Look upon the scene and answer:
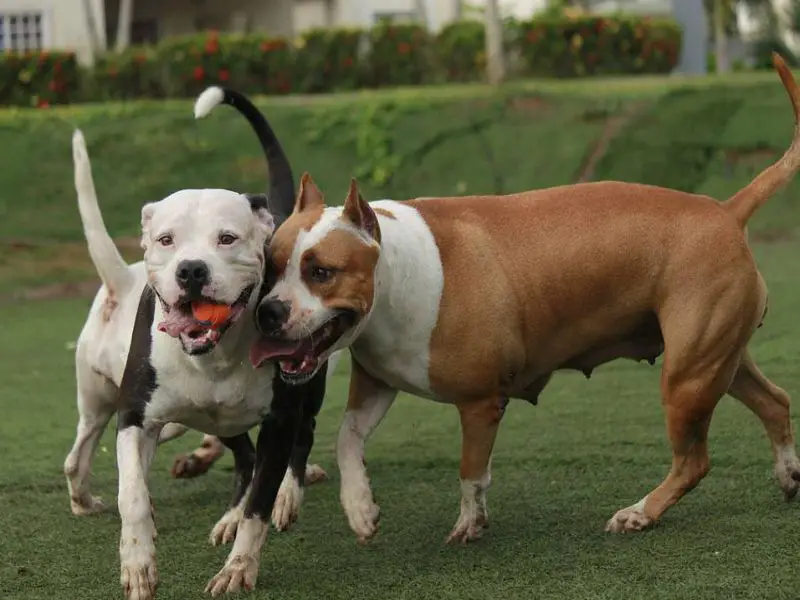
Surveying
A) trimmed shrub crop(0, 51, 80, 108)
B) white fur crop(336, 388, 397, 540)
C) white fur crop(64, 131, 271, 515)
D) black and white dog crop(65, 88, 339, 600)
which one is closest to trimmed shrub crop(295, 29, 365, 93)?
trimmed shrub crop(0, 51, 80, 108)

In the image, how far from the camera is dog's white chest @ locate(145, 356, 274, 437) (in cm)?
459

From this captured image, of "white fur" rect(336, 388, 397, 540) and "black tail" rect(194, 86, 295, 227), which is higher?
"black tail" rect(194, 86, 295, 227)

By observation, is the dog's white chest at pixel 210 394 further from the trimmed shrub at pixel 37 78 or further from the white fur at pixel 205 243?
the trimmed shrub at pixel 37 78

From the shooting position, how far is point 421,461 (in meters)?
6.46

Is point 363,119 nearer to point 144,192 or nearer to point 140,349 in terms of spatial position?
point 144,192

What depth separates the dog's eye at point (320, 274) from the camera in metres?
4.54

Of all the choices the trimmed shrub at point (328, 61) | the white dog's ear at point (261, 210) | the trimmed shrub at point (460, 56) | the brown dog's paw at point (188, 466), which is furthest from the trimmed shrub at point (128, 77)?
the white dog's ear at point (261, 210)

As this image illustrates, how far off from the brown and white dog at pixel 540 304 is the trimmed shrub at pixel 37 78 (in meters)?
15.3

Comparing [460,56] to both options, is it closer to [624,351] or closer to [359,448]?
[624,351]

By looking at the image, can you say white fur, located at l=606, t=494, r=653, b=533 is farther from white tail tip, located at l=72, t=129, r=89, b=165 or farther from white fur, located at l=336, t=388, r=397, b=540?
white tail tip, located at l=72, t=129, r=89, b=165

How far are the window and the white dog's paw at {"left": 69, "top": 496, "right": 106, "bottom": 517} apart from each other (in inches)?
869

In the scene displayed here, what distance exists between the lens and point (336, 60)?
21.0 meters

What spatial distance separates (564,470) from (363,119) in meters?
11.0

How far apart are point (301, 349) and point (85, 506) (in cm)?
168
